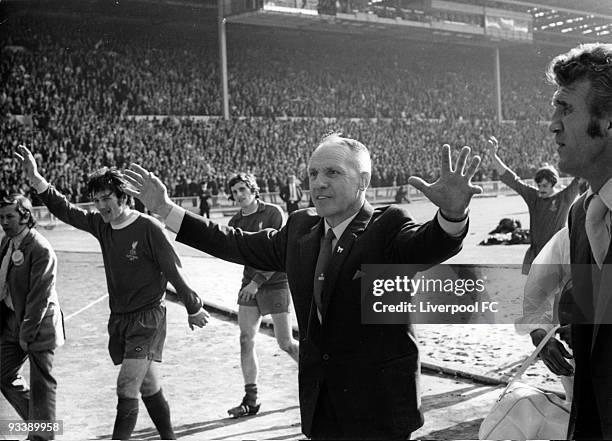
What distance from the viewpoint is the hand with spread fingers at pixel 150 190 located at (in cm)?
232

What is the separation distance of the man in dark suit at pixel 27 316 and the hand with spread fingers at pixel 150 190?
1690 mm

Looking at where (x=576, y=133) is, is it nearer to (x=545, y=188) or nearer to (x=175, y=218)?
(x=175, y=218)

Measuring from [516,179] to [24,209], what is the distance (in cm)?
303

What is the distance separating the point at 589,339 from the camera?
159 cm

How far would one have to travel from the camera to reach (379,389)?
6.62 feet

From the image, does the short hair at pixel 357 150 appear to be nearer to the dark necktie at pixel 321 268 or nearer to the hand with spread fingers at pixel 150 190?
the dark necktie at pixel 321 268

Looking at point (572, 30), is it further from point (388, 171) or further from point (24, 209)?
point (24, 209)

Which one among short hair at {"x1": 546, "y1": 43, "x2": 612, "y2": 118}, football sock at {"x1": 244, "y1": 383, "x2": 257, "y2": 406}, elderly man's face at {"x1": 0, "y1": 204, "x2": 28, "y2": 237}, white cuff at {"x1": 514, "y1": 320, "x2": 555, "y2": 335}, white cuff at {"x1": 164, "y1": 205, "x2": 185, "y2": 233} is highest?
short hair at {"x1": 546, "y1": 43, "x2": 612, "y2": 118}

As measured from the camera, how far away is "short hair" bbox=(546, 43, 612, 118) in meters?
1.63

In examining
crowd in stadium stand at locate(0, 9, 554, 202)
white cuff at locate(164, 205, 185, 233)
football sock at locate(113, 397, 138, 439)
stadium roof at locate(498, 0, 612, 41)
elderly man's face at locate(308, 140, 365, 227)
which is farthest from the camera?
crowd in stadium stand at locate(0, 9, 554, 202)

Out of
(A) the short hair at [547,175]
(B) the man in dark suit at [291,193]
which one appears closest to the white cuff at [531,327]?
(A) the short hair at [547,175]

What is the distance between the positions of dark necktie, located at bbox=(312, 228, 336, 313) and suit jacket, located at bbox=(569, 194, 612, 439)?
660mm

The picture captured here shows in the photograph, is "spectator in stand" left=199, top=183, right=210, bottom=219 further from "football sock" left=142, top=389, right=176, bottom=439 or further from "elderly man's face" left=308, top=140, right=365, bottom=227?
"elderly man's face" left=308, top=140, right=365, bottom=227

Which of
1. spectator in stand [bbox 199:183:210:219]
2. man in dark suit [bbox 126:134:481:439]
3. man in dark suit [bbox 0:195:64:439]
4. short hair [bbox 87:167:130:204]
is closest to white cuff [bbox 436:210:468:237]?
man in dark suit [bbox 126:134:481:439]
